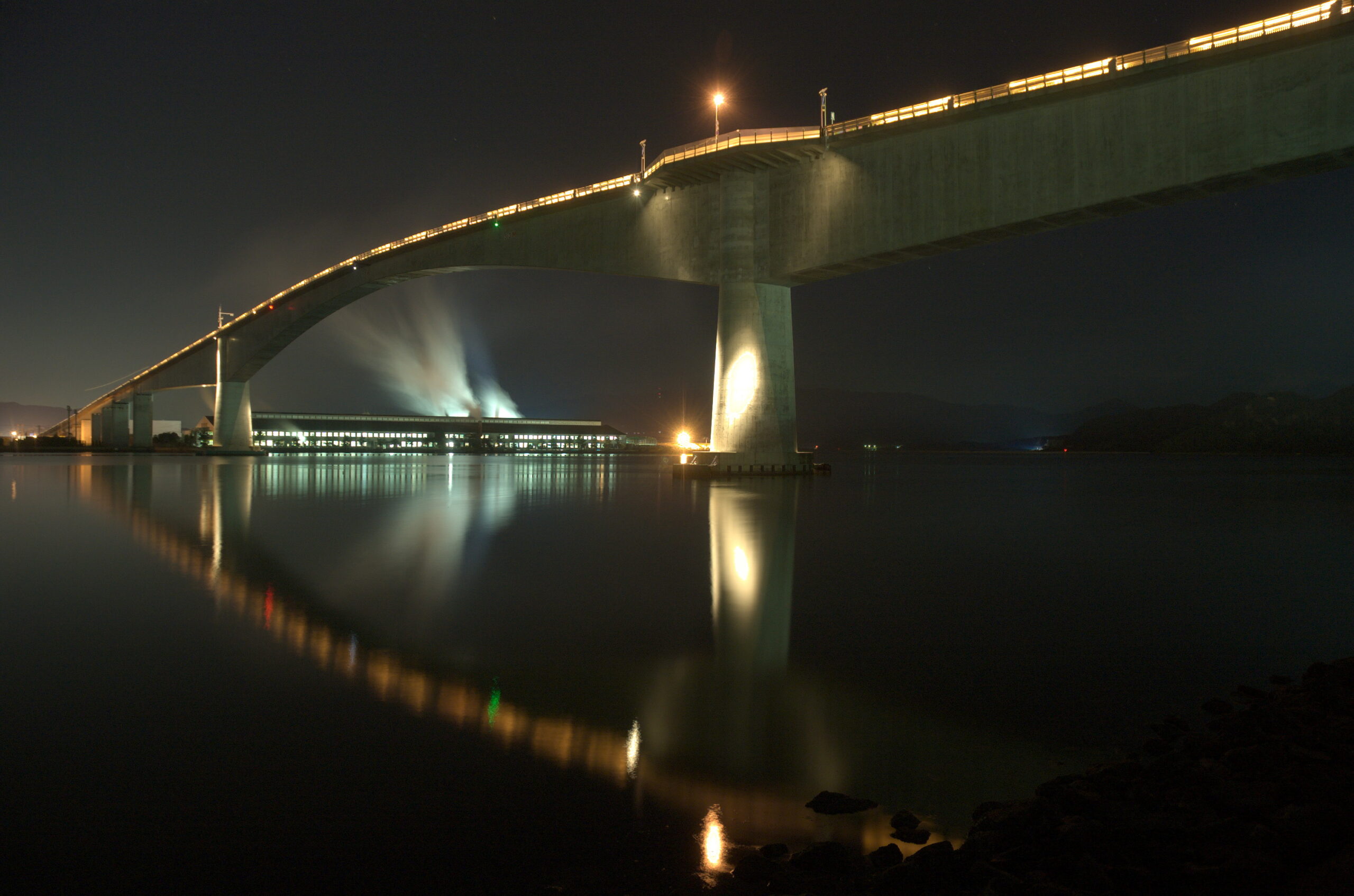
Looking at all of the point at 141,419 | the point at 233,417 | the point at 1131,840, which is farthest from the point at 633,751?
the point at 141,419

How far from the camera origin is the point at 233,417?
8388 cm

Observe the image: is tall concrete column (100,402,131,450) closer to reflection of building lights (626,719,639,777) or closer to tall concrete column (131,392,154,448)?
tall concrete column (131,392,154,448)

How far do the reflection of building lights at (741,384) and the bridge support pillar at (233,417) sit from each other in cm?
6374

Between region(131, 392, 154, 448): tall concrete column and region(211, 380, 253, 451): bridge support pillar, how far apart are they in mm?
24937

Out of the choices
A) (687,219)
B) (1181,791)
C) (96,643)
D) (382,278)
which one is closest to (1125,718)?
(1181,791)

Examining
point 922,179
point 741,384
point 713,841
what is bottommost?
point 713,841

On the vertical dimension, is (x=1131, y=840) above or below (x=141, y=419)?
Result: below

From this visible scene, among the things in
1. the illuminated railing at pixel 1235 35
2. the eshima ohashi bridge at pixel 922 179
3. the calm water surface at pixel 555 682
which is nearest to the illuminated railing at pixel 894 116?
the eshima ohashi bridge at pixel 922 179

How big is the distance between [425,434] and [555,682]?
129111 millimetres

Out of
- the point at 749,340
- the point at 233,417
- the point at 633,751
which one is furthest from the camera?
the point at 233,417

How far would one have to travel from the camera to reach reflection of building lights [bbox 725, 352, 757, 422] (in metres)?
35.5

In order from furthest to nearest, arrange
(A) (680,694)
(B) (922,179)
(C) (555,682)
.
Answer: (B) (922,179) → (C) (555,682) → (A) (680,694)

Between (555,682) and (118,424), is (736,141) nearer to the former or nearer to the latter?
(555,682)

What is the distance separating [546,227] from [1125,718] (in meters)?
44.2
